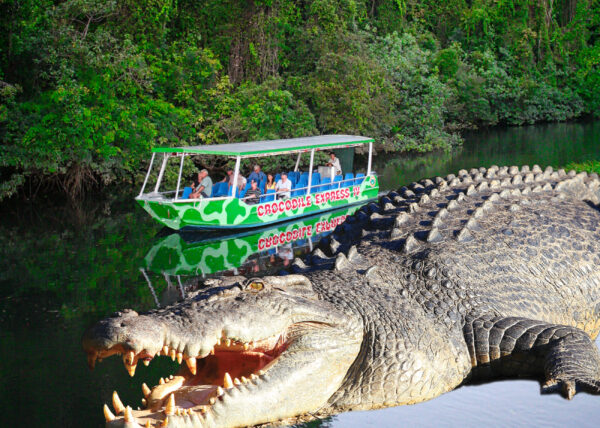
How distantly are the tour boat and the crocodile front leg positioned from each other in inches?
321

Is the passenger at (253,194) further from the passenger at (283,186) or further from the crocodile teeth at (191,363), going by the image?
the crocodile teeth at (191,363)

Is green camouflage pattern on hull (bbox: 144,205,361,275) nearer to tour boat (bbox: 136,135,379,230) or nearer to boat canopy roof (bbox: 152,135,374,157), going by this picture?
tour boat (bbox: 136,135,379,230)

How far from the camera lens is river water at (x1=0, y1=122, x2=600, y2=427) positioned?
436cm

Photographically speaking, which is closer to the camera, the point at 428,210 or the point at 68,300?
the point at 428,210

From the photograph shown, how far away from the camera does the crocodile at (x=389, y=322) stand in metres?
3.53

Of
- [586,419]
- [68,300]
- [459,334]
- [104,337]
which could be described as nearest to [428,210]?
[459,334]

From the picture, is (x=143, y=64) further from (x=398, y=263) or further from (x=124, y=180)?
(x=398, y=263)

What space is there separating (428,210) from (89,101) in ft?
41.8

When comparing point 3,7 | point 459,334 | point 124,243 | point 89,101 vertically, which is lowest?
point 124,243

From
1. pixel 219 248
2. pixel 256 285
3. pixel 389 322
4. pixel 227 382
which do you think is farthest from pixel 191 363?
pixel 219 248

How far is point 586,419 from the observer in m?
4.04

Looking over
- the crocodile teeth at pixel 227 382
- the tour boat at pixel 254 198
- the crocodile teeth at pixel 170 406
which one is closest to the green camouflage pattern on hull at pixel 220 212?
the tour boat at pixel 254 198

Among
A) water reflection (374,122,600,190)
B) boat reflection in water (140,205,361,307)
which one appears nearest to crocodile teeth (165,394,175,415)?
boat reflection in water (140,205,361,307)

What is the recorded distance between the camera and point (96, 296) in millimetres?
8094
